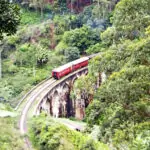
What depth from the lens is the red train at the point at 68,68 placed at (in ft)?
109

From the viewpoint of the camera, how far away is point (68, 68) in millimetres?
34125

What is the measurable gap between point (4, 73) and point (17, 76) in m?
1.77

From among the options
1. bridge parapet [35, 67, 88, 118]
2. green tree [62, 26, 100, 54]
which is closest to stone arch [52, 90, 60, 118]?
bridge parapet [35, 67, 88, 118]

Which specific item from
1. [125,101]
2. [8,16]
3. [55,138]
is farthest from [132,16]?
[8,16]

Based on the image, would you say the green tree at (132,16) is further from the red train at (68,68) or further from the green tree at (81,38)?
the green tree at (81,38)

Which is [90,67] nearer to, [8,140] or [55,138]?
[55,138]

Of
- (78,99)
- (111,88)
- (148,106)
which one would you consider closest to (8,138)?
(111,88)

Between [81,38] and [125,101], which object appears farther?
[81,38]

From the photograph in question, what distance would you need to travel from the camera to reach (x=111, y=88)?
1510 cm

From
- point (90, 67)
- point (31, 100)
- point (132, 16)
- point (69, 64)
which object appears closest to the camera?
point (90, 67)

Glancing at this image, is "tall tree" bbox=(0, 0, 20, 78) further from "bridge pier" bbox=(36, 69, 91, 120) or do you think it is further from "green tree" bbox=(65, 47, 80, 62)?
"green tree" bbox=(65, 47, 80, 62)

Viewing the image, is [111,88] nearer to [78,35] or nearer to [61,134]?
[61,134]

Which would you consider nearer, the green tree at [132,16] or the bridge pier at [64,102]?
the green tree at [132,16]

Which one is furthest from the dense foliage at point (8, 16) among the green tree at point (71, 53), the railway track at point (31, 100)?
the green tree at point (71, 53)
